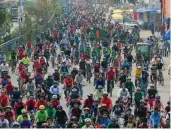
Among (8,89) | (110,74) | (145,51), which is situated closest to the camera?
(8,89)

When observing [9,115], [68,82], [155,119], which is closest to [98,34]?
[68,82]

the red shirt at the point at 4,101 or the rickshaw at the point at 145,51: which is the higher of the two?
the red shirt at the point at 4,101

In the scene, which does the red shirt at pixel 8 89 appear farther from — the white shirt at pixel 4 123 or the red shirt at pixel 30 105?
the white shirt at pixel 4 123

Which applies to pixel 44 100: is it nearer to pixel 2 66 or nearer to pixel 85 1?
pixel 2 66

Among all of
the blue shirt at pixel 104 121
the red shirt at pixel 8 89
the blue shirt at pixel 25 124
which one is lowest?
the red shirt at pixel 8 89

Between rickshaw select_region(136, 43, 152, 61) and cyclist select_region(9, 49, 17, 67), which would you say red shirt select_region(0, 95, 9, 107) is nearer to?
cyclist select_region(9, 49, 17, 67)

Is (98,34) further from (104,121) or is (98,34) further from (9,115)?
(104,121)

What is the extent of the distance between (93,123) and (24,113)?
185 cm

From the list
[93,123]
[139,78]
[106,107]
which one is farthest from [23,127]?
[139,78]

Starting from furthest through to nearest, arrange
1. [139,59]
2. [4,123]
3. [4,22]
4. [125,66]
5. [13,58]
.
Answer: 1. [4,22]
2. [139,59]
3. [13,58]
4. [125,66]
5. [4,123]

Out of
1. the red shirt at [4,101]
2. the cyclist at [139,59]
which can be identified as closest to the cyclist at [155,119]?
the red shirt at [4,101]

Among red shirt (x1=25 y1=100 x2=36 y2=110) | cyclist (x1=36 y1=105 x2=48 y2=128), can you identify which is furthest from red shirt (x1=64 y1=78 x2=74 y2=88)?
cyclist (x1=36 y1=105 x2=48 y2=128)

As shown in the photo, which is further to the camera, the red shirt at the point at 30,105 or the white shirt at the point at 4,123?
the red shirt at the point at 30,105

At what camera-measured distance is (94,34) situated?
49.9 meters
